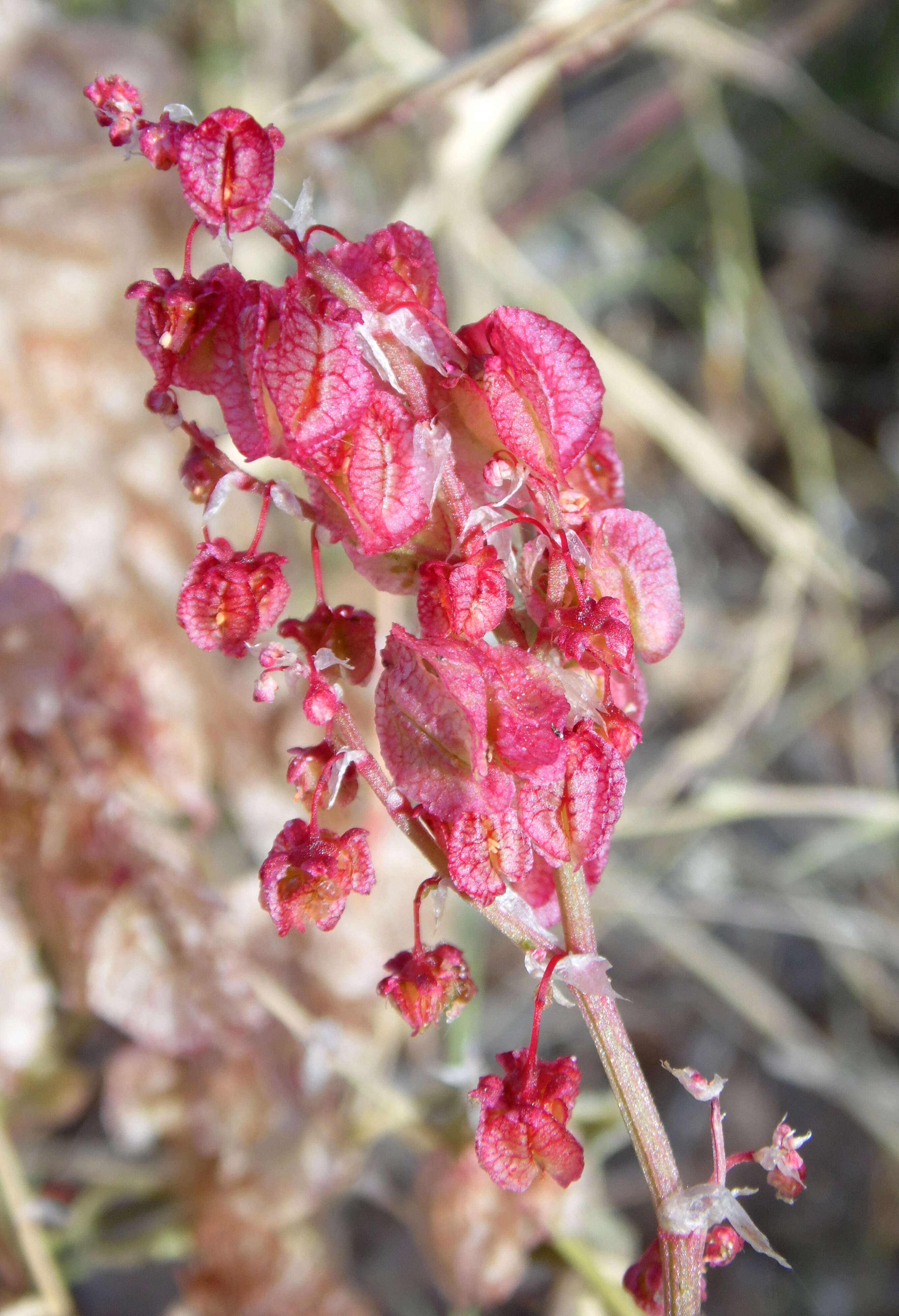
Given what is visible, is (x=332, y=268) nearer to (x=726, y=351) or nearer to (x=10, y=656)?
(x=10, y=656)

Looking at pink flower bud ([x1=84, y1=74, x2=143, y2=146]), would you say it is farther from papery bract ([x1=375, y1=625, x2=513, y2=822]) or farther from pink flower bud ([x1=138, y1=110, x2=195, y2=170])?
papery bract ([x1=375, y1=625, x2=513, y2=822])

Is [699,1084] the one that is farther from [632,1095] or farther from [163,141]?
[163,141]

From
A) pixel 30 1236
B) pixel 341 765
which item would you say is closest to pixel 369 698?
pixel 30 1236

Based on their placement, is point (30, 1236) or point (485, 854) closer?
point (485, 854)

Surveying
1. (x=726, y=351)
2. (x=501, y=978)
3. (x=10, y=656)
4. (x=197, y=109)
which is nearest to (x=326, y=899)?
(x=10, y=656)

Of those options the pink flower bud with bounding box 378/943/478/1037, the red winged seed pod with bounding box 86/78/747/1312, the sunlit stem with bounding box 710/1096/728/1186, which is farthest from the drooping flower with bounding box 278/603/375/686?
the sunlit stem with bounding box 710/1096/728/1186

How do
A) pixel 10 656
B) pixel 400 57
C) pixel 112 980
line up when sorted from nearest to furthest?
pixel 10 656 < pixel 112 980 < pixel 400 57
